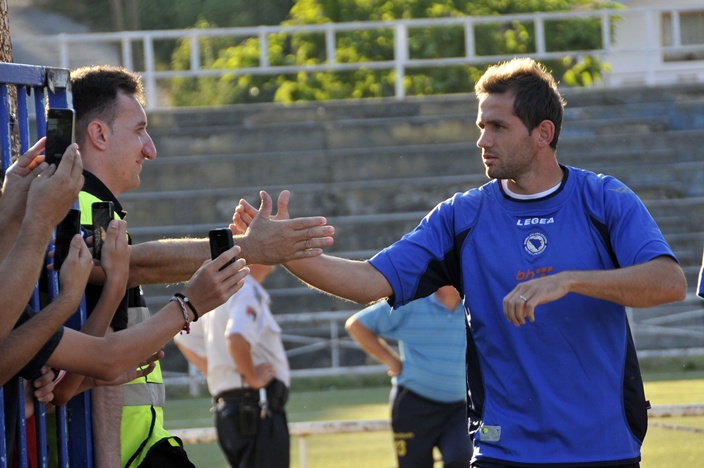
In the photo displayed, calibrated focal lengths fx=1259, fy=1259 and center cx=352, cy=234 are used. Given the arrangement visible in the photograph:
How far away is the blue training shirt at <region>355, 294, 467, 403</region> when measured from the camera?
7.65 metres

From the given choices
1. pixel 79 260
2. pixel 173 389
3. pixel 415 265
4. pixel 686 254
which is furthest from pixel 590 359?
pixel 686 254

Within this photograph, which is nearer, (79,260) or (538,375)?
(79,260)

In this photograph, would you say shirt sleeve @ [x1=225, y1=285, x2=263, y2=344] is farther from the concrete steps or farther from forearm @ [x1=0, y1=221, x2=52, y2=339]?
the concrete steps

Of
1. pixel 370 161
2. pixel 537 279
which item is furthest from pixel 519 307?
pixel 370 161

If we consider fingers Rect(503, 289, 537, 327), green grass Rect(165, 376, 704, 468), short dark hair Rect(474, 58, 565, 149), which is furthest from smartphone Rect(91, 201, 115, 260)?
green grass Rect(165, 376, 704, 468)

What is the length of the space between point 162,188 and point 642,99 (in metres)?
7.53

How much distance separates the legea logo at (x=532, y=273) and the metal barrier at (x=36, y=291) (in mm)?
1570

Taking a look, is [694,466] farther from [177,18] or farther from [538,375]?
[177,18]

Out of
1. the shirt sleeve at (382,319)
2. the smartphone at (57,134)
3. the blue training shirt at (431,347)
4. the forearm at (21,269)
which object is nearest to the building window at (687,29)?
the shirt sleeve at (382,319)

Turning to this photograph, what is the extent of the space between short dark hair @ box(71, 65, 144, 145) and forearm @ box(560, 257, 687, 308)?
70.9 inches

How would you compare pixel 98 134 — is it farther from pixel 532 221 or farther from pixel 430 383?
pixel 430 383

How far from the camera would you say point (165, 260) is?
4.45 metres

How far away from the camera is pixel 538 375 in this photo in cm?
450

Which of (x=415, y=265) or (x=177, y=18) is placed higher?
(x=177, y=18)
